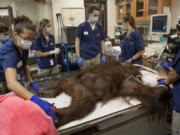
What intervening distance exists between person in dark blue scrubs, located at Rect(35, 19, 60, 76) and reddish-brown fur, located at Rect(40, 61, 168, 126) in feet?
4.08

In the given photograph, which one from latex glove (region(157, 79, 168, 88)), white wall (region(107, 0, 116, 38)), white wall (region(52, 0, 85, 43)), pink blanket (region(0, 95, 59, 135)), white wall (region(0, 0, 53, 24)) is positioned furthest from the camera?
white wall (region(107, 0, 116, 38))

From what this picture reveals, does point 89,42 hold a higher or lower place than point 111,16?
lower

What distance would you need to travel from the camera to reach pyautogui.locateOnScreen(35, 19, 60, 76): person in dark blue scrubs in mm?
2834

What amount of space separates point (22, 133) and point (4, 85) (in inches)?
30.3

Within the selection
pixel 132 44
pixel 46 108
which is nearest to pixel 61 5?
pixel 132 44

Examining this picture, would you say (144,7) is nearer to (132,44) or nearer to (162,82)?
(132,44)

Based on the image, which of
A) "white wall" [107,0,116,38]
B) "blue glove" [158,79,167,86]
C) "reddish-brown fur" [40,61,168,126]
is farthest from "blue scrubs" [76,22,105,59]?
"white wall" [107,0,116,38]

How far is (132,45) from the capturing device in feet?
8.25

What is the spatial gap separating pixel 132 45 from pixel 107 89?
1.14m

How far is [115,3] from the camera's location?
472cm

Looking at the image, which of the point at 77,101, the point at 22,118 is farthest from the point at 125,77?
the point at 22,118

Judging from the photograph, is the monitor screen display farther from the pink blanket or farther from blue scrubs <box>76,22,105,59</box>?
the pink blanket

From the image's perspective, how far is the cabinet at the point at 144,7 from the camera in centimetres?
342

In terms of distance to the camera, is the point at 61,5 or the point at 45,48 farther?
the point at 61,5
